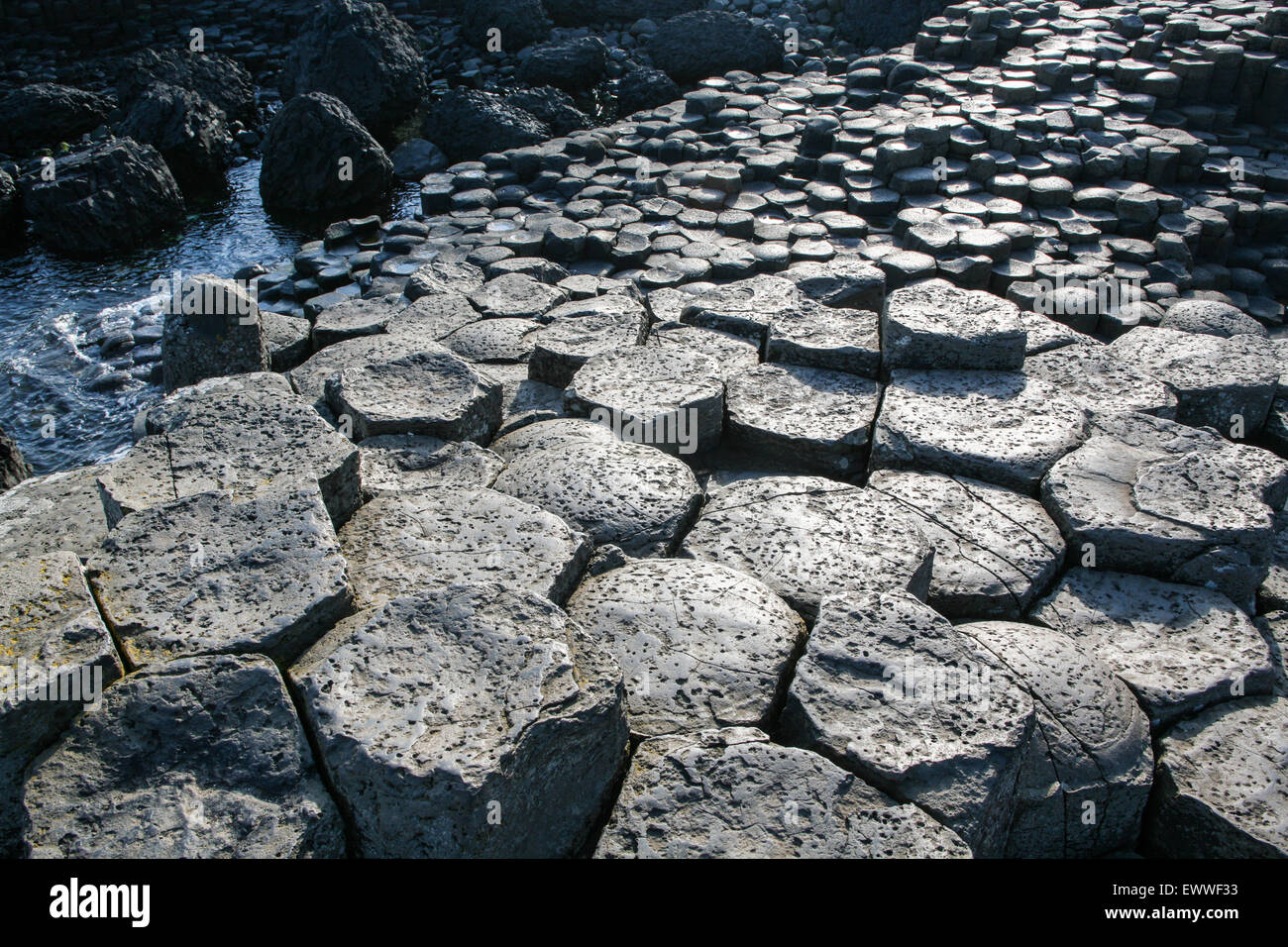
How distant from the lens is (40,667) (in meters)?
2.32

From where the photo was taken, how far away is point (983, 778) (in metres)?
2.48

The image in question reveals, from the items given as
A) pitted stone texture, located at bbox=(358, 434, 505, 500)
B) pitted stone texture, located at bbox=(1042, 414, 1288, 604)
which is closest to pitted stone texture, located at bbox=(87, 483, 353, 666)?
pitted stone texture, located at bbox=(358, 434, 505, 500)

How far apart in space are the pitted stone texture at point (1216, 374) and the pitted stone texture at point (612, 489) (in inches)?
102

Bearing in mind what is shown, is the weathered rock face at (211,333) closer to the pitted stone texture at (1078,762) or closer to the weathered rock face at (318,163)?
the weathered rock face at (318,163)

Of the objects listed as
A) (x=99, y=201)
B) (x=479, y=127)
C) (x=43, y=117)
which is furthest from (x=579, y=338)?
(x=43, y=117)

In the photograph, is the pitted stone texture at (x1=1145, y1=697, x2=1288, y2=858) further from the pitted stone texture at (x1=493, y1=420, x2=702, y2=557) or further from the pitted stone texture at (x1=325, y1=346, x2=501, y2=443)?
the pitted stone texture at (x1=325, y1=346, x2=501, y2=443)

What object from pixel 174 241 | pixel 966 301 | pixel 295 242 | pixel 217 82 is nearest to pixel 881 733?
pixel 966 301

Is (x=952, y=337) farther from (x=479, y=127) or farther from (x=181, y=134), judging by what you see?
(x=181, y=134)

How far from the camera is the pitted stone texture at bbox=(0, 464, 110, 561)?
3662mm

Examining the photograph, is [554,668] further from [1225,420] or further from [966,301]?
[1225,420]

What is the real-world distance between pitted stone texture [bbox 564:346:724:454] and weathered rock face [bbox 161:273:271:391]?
1.80 meters

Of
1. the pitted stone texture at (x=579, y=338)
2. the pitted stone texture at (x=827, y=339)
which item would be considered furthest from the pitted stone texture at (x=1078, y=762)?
the pitted stone texture at (x=579, y=338)

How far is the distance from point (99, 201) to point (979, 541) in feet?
24.4

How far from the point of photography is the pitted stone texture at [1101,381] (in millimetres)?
4340
